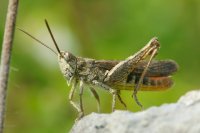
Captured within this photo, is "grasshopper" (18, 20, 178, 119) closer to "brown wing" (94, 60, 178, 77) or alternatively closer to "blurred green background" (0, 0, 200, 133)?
"brown wing" (94, 60, 178, 77)

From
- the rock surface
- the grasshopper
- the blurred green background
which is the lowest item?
the rock surface

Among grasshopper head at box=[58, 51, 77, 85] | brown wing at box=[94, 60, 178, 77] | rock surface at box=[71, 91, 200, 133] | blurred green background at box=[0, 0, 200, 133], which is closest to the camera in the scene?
rock surface at box=[71, 91, 200, 133]

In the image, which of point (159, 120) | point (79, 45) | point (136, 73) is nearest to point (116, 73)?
point (136, 73)

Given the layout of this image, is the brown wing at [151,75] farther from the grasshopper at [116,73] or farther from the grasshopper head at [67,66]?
the grasshopper head at [67,66]

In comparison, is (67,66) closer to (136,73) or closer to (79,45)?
(136,73)

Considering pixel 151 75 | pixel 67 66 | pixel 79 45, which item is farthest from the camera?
pixel 79 45

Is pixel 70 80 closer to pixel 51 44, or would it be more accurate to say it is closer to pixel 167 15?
pixel 51 44

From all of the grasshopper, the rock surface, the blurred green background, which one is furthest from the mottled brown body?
the rock surface
